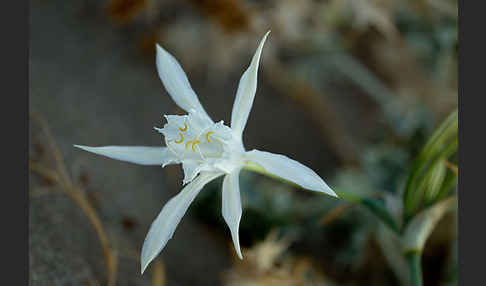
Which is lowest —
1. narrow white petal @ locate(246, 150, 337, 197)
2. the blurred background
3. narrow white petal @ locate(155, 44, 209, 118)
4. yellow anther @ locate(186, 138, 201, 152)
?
the blurred background

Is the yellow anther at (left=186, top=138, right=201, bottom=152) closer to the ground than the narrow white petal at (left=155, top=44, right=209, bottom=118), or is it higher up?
closer to the ground

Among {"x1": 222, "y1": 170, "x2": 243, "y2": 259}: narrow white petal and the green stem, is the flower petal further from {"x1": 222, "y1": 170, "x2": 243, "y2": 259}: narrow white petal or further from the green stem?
the green stem

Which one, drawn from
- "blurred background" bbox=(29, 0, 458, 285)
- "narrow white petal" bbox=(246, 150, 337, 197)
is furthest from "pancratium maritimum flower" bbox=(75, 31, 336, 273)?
"blurred background" bbox=(29, 0, 458, 285)

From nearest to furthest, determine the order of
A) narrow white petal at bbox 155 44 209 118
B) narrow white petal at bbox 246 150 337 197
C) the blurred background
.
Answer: narrow white petal at bbox 246 150 337 197, narrow white petal at bbox 155 44 209 118, the blurred background

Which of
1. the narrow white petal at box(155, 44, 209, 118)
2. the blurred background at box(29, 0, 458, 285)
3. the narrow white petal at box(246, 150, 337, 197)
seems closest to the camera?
the narrow white petal at box(246, 150, 337, 197)

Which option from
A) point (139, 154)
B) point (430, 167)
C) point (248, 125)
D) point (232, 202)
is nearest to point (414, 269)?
point (430, 167)

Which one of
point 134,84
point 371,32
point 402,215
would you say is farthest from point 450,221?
point 134,84

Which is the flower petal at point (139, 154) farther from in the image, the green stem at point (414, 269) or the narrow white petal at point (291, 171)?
the green stem at point (414, 269)

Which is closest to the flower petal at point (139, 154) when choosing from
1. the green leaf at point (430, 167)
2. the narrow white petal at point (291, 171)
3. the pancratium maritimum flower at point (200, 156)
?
the pancratium maritimum flower at point (200, 156)
